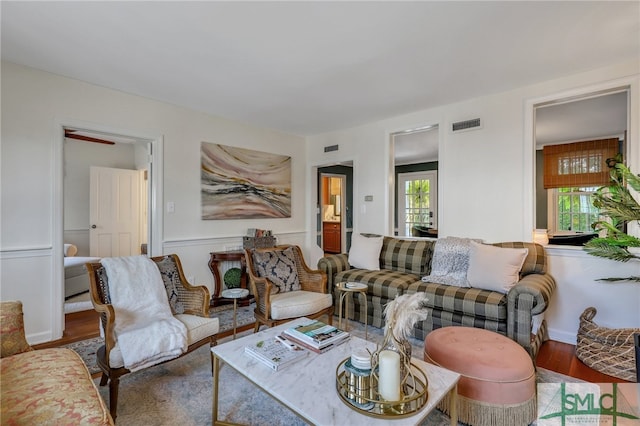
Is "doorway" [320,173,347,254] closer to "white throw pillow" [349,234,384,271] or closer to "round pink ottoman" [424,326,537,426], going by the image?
"white throw pillow" [349,234,384,271]

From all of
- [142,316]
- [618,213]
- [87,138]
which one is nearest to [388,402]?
[142,316]

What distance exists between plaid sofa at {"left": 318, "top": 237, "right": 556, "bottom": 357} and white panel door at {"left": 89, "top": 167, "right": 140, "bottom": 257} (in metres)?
3.82

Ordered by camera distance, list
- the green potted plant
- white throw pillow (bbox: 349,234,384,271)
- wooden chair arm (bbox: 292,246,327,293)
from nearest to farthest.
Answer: the green potted plant
wooden chair arm (bbox: 292,246,327,293)
white throw pillow (bbox: 349,234,384,271)

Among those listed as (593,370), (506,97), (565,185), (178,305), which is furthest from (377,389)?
(565,185)

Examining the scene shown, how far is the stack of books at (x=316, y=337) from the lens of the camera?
178 centimetres

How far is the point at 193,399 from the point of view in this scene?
77.8 inches

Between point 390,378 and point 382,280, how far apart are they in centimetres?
196

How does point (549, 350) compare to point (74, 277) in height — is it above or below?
below

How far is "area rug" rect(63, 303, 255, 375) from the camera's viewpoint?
2508mm

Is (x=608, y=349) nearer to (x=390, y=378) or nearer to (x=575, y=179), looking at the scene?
(x=390, y=378)

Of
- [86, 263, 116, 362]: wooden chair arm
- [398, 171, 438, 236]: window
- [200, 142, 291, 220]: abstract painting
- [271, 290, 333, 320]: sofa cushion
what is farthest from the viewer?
[398, 171, 438, 236]: window

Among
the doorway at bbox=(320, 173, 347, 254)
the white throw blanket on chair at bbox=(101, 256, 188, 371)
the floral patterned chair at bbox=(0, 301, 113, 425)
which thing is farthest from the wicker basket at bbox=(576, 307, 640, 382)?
the doorway at bbox=(320, 173, 347, 254)

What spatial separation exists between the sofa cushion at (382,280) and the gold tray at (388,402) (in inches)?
64.5

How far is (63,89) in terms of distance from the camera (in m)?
2.96
